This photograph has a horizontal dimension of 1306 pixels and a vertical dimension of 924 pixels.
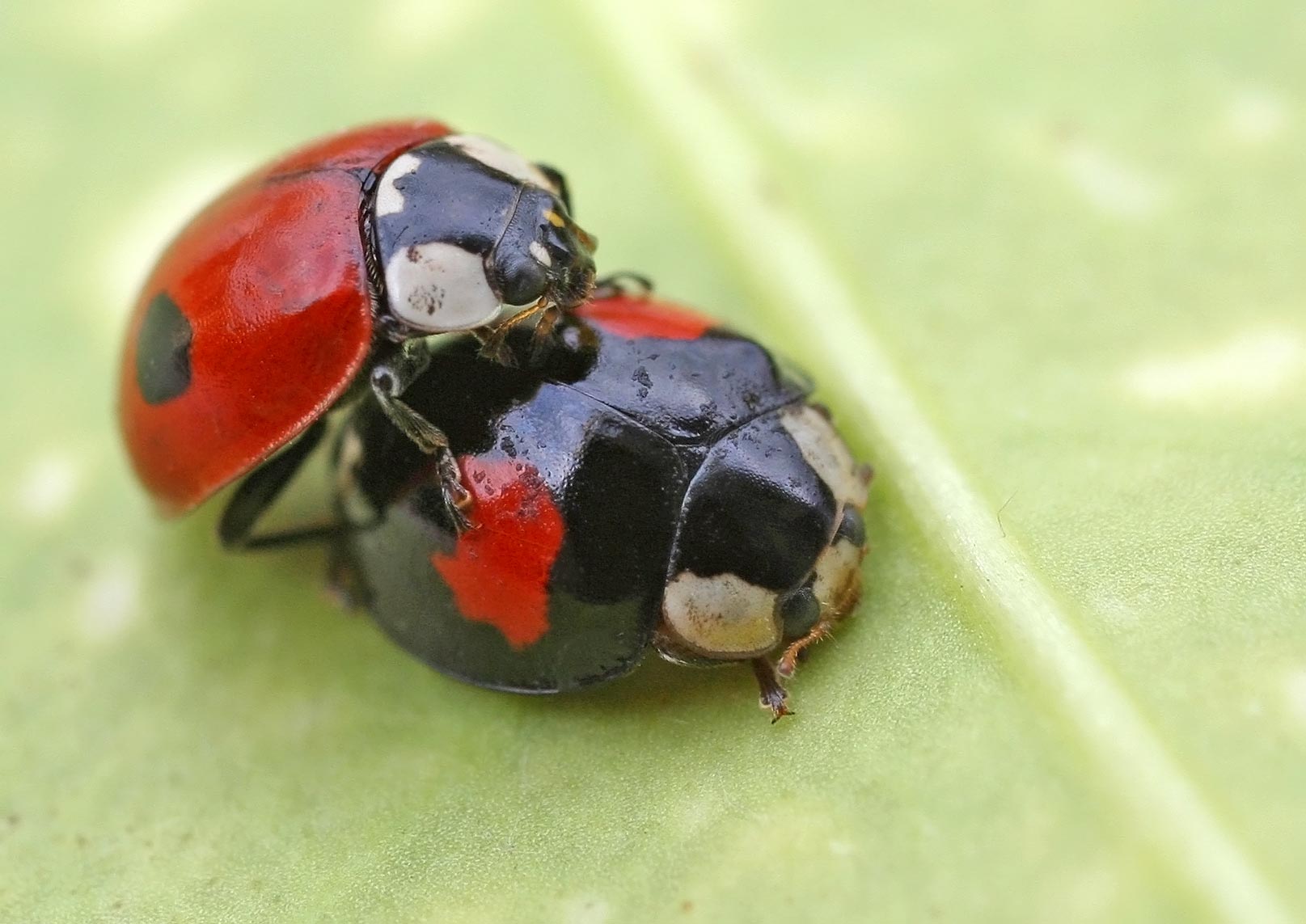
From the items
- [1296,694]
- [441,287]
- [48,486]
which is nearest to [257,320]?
[441,287]

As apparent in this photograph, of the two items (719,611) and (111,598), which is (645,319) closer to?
(719,611)

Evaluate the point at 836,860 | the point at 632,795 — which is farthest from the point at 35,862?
the point at 836,860

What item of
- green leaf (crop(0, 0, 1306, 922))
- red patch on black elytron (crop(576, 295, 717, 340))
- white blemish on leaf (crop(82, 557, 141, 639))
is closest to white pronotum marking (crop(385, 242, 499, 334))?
red patch on black elytron (crop(576, 295, 717, 340))

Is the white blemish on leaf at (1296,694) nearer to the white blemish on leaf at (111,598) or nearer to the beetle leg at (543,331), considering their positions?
the beetle leg at (543,331)

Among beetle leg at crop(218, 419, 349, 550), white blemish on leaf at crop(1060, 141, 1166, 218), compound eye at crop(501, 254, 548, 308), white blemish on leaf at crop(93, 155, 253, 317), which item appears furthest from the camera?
white blemish on leaf at crop(93, 155, 253, 317)

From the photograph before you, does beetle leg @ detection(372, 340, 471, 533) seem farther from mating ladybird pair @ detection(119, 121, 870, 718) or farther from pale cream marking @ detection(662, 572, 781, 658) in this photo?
pale cream marking @ detection(662, 572, 781, 658)

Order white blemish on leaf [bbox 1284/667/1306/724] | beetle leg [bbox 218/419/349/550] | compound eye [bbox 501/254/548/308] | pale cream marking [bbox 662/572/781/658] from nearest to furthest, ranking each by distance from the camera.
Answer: white blemish on leaf [bbox 1284/667/1306/724] < pale cream marking [bbox 662/572/781/658] < compound eye [bbox 501/254/548/308] < beetle leg [bbox 218/419/349/550]

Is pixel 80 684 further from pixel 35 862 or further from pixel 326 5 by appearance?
pixel 326 5
